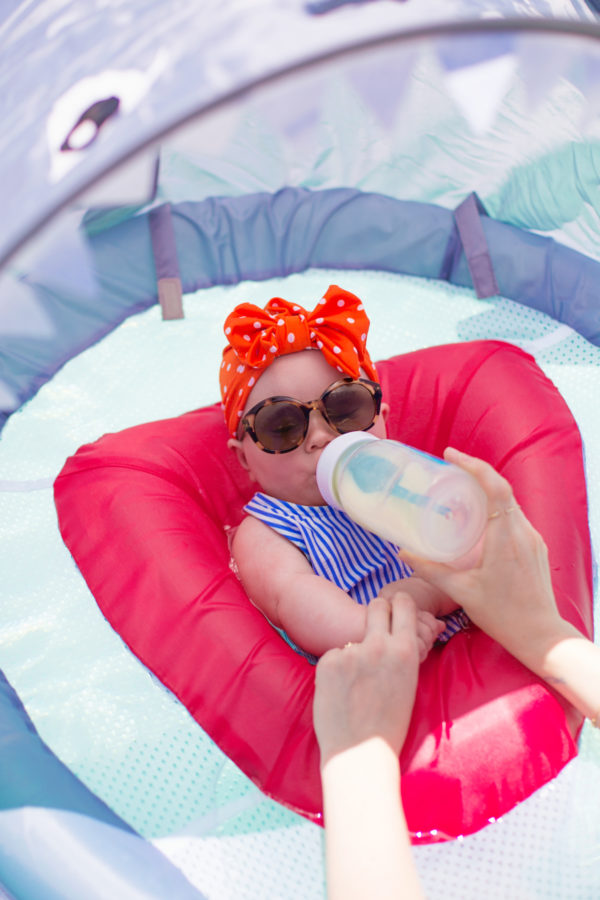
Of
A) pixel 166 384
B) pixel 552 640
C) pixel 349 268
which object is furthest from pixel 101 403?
pixel 552 640

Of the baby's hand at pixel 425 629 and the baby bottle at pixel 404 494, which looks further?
the baby's hand at pixel 425 629

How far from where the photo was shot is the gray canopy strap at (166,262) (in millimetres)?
2291

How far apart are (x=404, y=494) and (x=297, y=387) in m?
0.38

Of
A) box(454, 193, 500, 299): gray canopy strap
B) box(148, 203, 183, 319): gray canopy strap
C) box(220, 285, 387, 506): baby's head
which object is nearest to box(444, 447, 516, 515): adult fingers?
box(220, 285, 387, 506): baby's head

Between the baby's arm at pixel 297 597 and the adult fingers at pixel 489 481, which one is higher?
the adult fingers at pixel 489 481

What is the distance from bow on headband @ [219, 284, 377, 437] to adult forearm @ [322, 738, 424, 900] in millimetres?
754

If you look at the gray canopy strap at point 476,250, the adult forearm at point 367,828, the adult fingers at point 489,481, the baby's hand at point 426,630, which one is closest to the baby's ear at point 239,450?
the baby's hand at point 426,630

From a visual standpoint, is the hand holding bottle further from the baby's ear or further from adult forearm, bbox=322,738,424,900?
the baby's ear

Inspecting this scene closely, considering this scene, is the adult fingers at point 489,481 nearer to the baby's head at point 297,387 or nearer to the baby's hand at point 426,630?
the baby's hand at point 426,630

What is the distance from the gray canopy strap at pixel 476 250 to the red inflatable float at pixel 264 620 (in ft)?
1.29

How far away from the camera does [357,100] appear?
58.7 inches

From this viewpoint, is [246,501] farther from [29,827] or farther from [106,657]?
[29,827]

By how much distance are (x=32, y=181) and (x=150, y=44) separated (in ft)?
0.95

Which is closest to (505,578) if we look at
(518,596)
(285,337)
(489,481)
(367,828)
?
(518,596)
